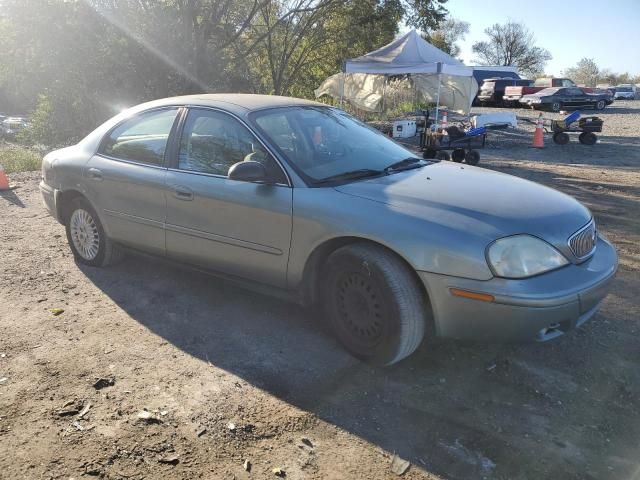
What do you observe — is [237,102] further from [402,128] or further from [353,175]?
[402,128]

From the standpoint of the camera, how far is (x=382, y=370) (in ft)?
10.5

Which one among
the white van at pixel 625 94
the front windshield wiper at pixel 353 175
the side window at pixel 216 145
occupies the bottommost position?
the front windshield wiper at pixel 353 175

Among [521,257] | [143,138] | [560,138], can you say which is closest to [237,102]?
[143,138]

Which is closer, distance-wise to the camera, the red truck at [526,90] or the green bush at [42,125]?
the green bush at [42,125]

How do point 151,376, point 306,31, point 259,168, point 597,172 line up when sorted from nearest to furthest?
point 151,376 → point 259,168 → point 597,172 → point 306,31

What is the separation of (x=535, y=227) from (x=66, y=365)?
289cm

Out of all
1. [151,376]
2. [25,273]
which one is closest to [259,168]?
[151,376]

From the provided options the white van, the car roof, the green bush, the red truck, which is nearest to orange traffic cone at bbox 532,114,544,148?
the car roof

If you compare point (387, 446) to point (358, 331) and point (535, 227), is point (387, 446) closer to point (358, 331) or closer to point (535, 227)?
point (358, 331)

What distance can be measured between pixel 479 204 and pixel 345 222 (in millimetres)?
780

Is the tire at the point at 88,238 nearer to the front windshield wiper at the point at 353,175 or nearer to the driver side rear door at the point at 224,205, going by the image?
the driver side rear door at the point at 224,205

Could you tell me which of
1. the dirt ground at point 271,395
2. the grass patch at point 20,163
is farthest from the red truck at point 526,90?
the dirt ground at point 271,395

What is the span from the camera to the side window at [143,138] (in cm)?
417

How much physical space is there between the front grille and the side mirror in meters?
1.90
